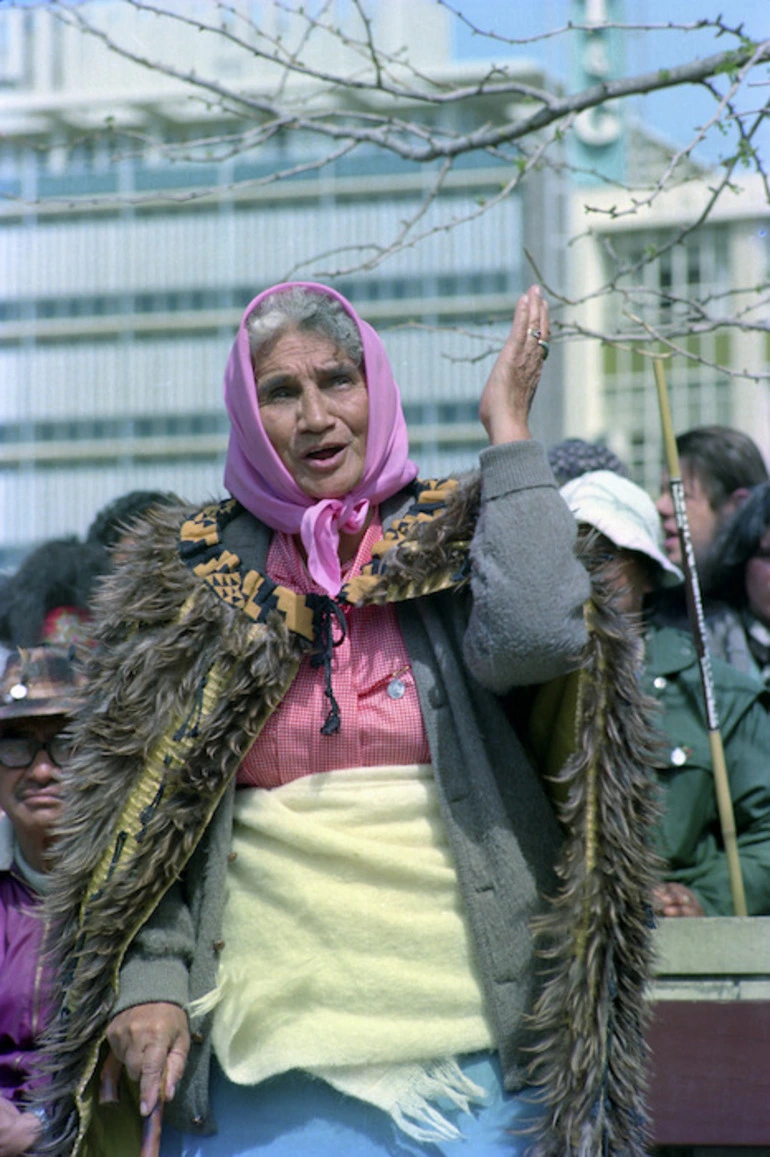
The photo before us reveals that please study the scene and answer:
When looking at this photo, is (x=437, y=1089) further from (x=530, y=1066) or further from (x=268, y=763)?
(x=268, y=763)

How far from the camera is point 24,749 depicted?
3.47 m

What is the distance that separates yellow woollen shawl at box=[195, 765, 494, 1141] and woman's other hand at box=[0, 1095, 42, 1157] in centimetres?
64

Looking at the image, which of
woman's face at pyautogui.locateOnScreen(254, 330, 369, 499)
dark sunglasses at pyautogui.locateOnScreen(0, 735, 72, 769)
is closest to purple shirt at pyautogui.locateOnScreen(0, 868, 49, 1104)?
dark sunglasses at pyautogui.locateOnScreen(0, 735, 72, 769)

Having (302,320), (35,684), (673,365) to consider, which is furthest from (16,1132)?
(673,365)

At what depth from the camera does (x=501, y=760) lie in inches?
101

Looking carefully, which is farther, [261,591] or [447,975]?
[261,591]

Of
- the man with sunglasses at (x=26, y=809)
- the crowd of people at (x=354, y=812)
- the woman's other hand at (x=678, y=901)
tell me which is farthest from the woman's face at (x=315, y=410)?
the woman's other hand at (x=678, y=901)

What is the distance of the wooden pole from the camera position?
142 inches

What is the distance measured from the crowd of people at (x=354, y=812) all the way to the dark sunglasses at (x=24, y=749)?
0.71 metres

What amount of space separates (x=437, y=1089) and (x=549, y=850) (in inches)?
16.0

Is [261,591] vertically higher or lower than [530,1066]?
higher

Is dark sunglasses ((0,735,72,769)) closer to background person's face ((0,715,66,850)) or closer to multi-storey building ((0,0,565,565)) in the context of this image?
background person's face ((0,715,66,850))

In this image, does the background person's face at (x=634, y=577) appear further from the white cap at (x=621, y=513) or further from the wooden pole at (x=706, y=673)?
the wooden pole at (x=706, y=673)

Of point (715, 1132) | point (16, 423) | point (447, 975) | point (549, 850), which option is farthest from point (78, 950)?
point (16, 423)
